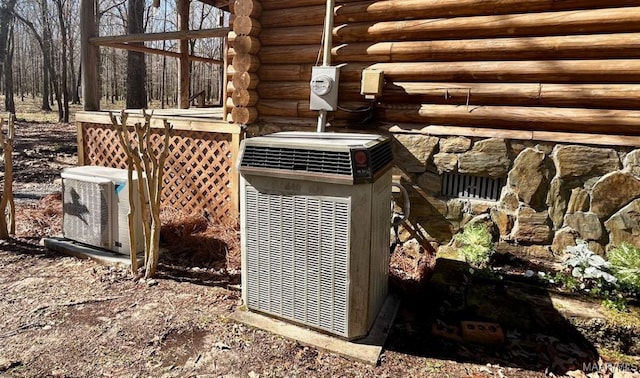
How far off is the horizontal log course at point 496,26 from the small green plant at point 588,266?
6.07ft

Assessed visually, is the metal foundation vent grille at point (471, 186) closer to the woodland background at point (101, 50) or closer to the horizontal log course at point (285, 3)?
the horizontal log course at point (285, 3)

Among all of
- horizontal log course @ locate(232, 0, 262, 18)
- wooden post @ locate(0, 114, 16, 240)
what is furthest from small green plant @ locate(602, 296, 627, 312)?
wooden post @ locate(0, 114, 16, 240)

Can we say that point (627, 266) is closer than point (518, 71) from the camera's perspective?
Yes

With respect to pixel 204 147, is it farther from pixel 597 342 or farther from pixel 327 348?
pixel 597 342

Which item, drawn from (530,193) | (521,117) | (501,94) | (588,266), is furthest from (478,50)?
(588,266)

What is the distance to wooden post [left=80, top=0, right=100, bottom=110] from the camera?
611 cm

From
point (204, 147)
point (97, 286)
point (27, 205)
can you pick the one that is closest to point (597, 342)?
point (97, 286)

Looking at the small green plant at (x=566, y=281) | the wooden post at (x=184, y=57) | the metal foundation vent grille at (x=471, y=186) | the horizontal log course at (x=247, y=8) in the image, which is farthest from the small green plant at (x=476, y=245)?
the wooden post at (x=184, y=57)

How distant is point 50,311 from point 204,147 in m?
2.59

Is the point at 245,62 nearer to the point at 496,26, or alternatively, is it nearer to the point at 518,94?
the point at 496,26

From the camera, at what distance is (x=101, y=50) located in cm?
3189

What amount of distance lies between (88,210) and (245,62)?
2269mm

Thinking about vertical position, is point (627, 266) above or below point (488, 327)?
above

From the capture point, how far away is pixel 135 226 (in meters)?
4.11
